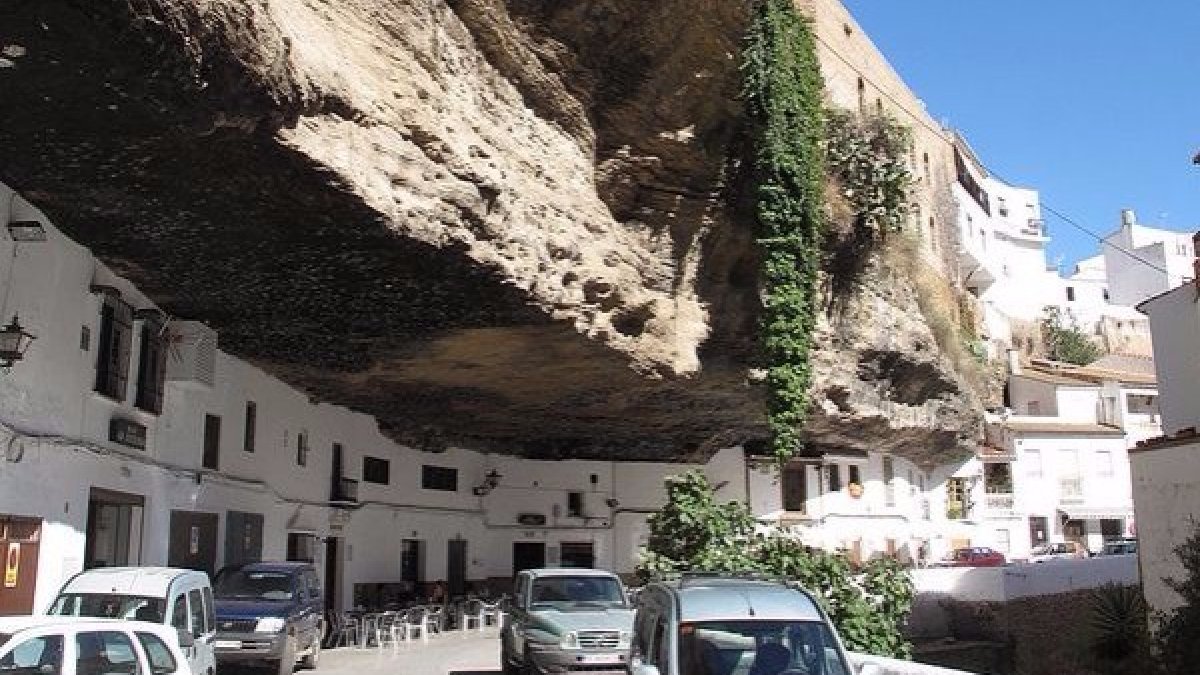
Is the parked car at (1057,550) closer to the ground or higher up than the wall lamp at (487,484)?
closer to the ground

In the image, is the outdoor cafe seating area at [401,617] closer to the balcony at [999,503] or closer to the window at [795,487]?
the window at [795,487]

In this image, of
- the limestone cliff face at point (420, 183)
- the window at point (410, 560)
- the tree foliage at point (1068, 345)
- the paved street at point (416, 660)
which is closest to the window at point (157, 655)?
the limestone cliff face at point (420, 183)

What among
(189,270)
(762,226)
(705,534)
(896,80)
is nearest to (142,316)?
(189,270)

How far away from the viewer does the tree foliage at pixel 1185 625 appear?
49.6 ft

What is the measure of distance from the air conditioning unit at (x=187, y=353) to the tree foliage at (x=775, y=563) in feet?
25.7

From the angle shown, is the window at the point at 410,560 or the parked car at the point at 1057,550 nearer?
the window at the point at 410,560

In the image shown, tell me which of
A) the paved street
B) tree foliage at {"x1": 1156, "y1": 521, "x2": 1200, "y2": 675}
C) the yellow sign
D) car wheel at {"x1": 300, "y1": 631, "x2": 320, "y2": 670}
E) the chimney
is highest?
the chimney

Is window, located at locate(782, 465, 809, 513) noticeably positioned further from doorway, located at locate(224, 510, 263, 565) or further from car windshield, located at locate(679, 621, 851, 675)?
car windshield, located at locate(679, 621, 851, 675)

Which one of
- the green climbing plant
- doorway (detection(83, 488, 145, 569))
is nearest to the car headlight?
doorway (detection(83, 488, 145, 569))

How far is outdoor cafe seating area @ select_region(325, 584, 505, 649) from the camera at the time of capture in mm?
22844

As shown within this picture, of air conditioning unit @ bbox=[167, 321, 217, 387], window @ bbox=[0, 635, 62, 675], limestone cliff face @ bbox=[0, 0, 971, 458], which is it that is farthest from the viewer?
air conditioning unit @ bbox=[167, 321, 217, 387]

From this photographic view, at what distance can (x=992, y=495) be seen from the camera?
Result: 45.0 m

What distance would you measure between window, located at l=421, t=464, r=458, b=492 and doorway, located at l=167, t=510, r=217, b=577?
11458mm

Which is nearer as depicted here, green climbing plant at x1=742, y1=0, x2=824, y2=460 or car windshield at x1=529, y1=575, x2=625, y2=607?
car windshield at x1=529, y1=575, x2=625, y2=607
